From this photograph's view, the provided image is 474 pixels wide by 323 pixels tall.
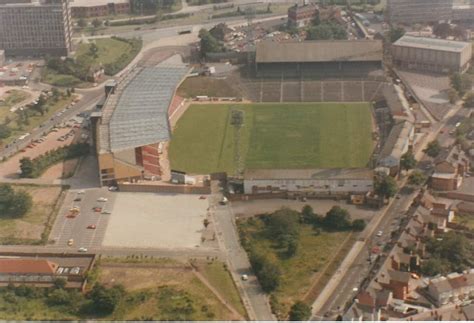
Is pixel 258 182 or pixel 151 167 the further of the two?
pixel 151 167

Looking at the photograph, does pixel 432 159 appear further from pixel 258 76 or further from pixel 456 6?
pixel 456 6

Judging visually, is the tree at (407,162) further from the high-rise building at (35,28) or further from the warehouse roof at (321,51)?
the high-rise building at (35,28)

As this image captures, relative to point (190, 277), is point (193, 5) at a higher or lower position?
higher

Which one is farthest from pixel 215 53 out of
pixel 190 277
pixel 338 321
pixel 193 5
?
pixel 338 321

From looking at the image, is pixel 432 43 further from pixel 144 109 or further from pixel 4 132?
pixel 4 132

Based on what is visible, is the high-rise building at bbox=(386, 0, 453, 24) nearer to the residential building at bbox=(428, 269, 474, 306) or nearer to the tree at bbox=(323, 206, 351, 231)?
the tree at bbox=(323, 206, 351, 231)

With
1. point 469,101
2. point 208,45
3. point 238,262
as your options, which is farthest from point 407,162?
point 208,45

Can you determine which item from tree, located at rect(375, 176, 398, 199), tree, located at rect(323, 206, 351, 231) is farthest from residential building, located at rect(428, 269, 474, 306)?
tree, located at rect(375, 176, 398, 199)

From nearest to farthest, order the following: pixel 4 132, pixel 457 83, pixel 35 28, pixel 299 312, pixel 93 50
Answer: pixel 299 312 < pixel 4 132 < pixel 457 83 < pixel 35 28 < pixel 93 50
